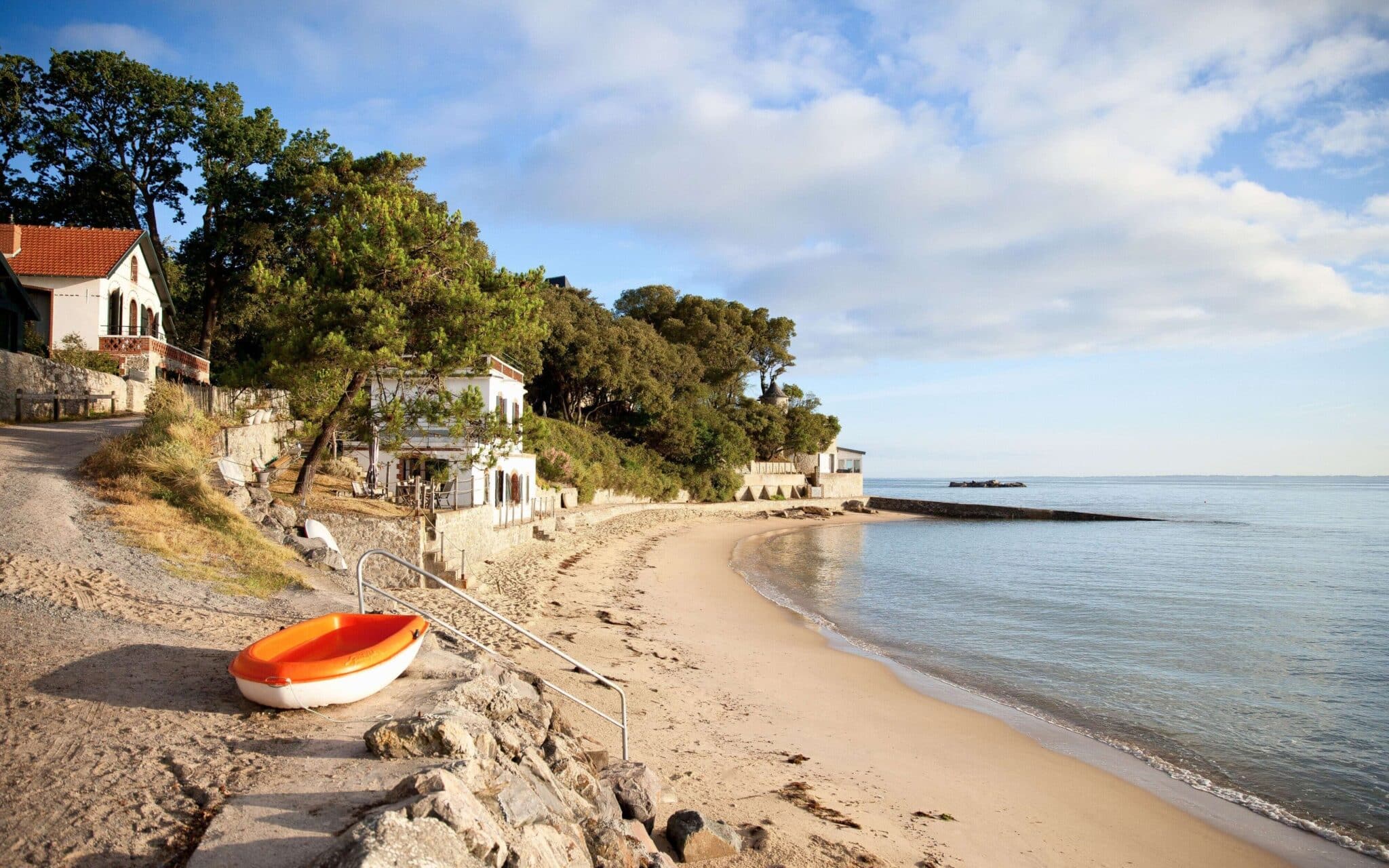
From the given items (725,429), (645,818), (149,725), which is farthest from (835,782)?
(725,429)

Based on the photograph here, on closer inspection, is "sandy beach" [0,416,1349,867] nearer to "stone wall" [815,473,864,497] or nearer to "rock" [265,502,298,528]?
"rock" [265,502,298,528]

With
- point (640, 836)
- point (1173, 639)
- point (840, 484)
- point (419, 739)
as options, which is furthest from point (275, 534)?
point (840, 484)

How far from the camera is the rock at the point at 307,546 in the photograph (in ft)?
47.5

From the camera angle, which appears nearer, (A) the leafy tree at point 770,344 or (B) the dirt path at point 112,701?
(B) the dirt path at point 112,701

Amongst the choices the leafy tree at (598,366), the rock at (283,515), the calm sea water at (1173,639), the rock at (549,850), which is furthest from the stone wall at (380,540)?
the leafy tree at (598,366)

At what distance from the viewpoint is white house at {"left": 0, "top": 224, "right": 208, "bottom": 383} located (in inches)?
1024

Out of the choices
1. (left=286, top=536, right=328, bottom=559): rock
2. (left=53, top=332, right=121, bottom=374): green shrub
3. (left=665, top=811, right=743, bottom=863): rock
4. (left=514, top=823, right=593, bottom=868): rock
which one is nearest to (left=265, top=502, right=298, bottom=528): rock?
(left=286, top=536, right=328, bottom=559): rock

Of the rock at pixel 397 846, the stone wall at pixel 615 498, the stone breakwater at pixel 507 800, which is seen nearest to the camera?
the rock at pixel 397 846

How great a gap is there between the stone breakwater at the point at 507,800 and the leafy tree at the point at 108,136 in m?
34.0

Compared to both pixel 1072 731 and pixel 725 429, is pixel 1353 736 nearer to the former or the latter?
pixel 1072 731

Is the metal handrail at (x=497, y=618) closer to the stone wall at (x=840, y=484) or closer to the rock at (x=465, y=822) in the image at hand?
the rock at (x=465, y=822)

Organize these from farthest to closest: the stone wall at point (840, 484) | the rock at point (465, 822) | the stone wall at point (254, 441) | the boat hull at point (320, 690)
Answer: the stone wall at point (840, 484), the stone wall at point (254, 441), the boat hull at point (320, 690), the rock at point (465, 822)

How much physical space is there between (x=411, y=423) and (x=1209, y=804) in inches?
609

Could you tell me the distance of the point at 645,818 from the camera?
7234 millimetres
